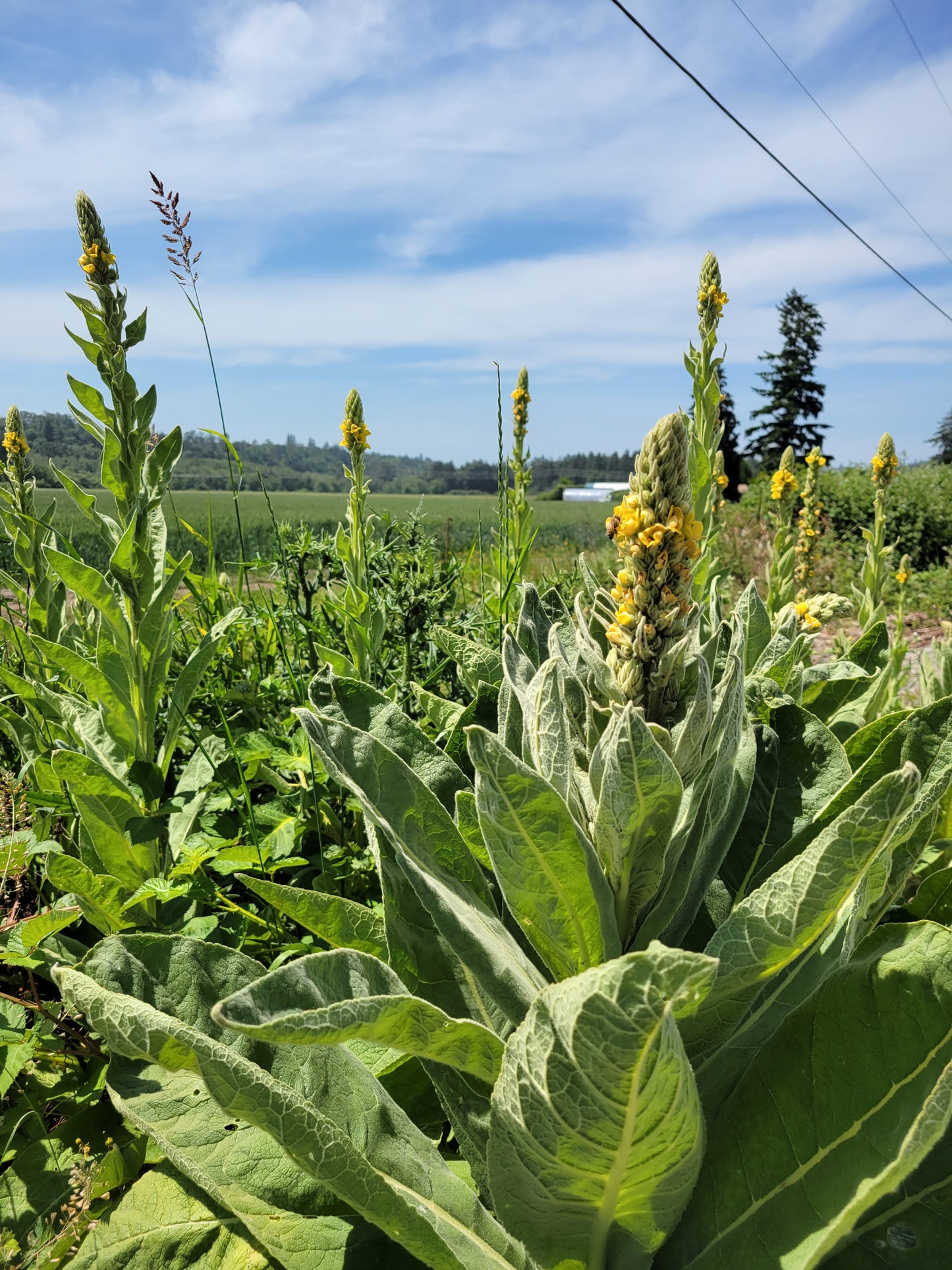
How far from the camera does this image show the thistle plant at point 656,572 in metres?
0.96

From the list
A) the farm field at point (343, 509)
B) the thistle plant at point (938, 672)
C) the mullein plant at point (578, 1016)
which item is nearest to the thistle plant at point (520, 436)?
the thistle plant at point (938, 672)

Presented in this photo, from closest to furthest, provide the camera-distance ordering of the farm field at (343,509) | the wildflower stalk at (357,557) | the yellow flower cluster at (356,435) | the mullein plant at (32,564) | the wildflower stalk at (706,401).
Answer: the mullein plant at (32,564), the wildflower stalk at (357,557), the wildflower stalk at (706,401), the yellow flower cluster at (356,435), the farm field at (343,509)

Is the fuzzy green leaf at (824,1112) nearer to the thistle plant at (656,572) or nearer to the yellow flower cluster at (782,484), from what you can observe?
the thistle plant at (656,572)

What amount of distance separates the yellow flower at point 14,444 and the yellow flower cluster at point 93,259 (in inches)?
52.2

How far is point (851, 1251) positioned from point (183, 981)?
37.7 inches

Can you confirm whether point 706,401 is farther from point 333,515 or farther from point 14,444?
point 333,515

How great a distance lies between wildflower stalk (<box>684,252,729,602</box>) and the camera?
2.92 m

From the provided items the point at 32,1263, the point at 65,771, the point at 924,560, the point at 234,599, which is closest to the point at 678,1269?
the point at 32,1263

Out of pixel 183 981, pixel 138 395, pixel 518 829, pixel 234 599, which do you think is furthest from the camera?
pixel 234 599

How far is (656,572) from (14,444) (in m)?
2.84

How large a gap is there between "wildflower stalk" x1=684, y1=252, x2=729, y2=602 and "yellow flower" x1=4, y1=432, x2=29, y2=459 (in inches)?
98.4

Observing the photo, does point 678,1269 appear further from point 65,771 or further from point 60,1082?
point 65,771

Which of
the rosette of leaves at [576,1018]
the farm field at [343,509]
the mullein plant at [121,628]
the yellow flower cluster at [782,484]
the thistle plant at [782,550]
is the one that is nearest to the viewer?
the rosette of leaves at [576,1018]

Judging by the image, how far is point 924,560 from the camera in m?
17.1
